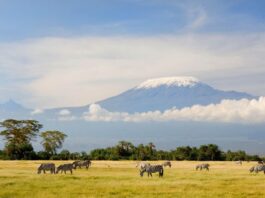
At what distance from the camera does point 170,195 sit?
34.9 m

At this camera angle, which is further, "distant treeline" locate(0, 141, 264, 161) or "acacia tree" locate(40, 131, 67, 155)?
"acacia tree" locate(40, 131, 67, 155)

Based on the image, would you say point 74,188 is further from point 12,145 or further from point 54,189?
point 12,145

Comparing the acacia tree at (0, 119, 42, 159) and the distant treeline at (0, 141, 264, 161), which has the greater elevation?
the acacia tree at (0, 119, 42, 159)

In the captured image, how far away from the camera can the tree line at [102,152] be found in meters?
107

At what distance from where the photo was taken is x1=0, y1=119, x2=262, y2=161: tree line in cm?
10744

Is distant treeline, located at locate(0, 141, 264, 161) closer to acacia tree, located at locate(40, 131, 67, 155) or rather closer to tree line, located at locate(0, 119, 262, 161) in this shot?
tree line, located at locate(0, 119, 262, 161)

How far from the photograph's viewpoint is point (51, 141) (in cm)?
12281

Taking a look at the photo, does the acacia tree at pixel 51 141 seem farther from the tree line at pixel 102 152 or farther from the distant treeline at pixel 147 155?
the distant treeline at pixel 147 155

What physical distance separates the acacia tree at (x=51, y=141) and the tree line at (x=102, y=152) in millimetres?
1562

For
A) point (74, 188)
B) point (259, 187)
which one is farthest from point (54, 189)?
point (259, 187)

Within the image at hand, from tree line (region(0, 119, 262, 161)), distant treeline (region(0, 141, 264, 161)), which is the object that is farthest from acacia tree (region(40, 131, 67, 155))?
distant treeline (region(0, 141, 264, 161))

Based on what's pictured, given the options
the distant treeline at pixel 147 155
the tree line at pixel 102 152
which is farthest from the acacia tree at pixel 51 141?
the distant treeline at pixel 147 155

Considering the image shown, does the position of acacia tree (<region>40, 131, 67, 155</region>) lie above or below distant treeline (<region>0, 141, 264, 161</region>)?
above

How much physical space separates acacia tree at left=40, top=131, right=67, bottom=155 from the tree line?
156 centimetres
